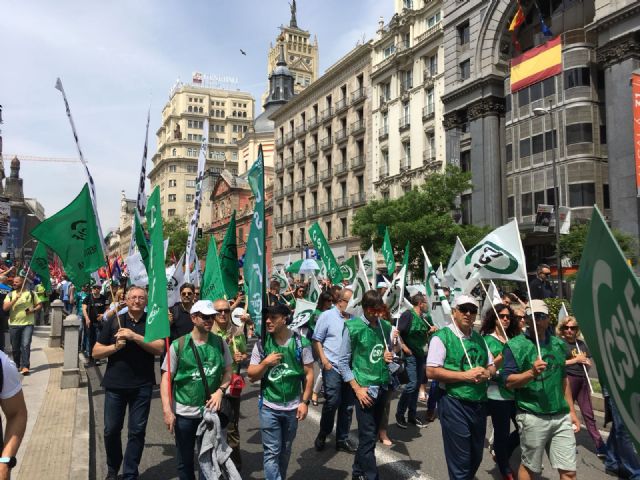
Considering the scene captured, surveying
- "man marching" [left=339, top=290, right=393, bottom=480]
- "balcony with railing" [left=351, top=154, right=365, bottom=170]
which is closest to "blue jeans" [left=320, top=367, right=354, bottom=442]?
"man marching" [left=339, top=290, right=393, bottom=480]

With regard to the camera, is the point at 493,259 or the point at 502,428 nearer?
the point at 502,428

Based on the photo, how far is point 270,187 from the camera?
60.7 m

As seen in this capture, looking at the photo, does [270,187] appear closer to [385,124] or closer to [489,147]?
[385,124]

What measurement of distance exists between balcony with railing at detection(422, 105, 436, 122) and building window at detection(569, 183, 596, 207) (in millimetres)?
11571

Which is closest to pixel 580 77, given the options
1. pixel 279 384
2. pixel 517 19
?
pixel 517 19

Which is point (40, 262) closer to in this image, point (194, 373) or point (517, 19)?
point (194, 373)

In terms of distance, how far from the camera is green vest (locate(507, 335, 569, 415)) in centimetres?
422

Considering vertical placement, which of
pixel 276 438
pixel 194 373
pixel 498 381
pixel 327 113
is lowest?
pixel 276 438

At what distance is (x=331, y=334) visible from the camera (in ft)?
19.9

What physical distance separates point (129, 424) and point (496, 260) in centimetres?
391

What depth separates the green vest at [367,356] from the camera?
5227mm

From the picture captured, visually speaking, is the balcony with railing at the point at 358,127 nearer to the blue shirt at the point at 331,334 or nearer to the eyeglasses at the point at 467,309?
the blue shirt at the point at 331,334

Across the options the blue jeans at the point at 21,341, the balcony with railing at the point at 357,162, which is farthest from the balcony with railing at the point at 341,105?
the blue jeans at the point at 21,341

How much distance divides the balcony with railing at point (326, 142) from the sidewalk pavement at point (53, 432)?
39640 millimetres
